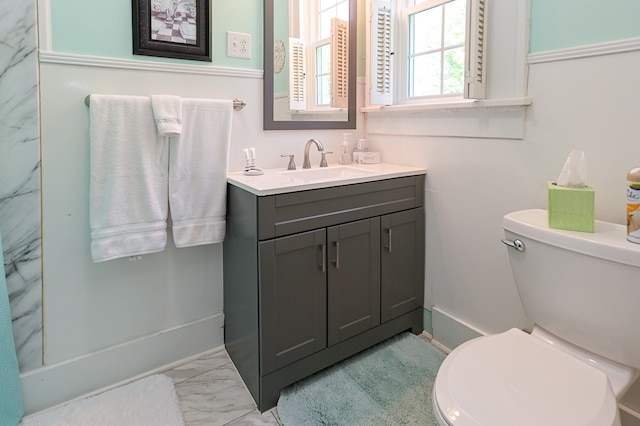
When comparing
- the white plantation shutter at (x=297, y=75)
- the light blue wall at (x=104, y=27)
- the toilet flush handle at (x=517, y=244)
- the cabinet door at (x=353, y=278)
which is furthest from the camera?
the white plantation shutter at (x=297, y=75)

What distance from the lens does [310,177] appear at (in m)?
1.89

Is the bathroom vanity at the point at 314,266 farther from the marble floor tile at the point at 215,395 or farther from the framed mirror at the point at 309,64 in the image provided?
the framed mirror at the point at 309,64

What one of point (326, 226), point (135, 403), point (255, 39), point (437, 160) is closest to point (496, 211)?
point (437, 160)

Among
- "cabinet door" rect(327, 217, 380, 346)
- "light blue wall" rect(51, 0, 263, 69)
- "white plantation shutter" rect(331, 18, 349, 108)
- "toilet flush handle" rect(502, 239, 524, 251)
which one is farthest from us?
"white plantation shutter" rect(331, 18, 349, 108)

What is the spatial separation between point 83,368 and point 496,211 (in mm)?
→ 1809

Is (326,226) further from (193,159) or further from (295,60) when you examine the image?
(295,60)

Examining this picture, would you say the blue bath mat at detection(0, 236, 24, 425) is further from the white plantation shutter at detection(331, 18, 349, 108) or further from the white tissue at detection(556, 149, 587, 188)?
the white tissue at detection(556, 149, 587, 188)

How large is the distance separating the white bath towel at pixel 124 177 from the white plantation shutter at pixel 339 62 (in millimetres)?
991

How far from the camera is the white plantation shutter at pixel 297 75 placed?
1.95m

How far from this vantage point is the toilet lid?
2.94ft

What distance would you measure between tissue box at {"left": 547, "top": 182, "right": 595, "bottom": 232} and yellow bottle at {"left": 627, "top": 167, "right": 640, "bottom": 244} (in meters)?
0.09

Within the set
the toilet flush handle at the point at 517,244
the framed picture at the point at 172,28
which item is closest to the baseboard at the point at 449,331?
the toilet flush handle at the point at 517,244

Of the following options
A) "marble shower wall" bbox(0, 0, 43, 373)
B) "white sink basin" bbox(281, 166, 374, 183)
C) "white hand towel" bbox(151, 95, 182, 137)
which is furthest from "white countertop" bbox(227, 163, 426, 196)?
"marble shower wall" bbox(0, 0, 43, 373)

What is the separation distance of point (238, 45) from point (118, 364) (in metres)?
1.48
